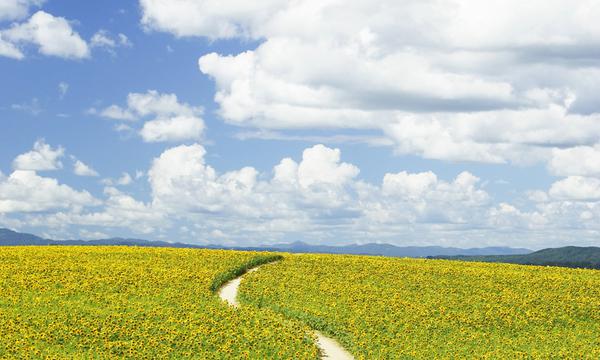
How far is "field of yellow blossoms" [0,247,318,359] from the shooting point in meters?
29.7

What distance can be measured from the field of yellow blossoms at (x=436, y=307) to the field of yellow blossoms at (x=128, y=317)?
2.89 metres

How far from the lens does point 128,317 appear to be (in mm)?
34188

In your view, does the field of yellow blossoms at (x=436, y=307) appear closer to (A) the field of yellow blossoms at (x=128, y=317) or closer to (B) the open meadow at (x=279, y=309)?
(B) the open meadow at (x=279, y=309)

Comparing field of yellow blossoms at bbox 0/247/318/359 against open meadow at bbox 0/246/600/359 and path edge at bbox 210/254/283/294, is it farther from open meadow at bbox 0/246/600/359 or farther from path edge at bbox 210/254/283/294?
path edge at bbox 210/254/283/294

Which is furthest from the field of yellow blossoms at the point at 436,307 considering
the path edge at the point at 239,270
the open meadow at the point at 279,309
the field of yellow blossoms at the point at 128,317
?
the field of yellow blossoms at the point at 128,317

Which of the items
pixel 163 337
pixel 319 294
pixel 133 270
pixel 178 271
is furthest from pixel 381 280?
pixel 163 337

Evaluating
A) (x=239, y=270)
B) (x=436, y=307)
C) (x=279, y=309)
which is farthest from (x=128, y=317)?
(x=436, y=307)

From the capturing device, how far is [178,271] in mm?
48125

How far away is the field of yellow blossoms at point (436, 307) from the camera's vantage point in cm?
3441

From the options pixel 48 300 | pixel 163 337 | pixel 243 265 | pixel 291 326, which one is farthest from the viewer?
pixel 243 265

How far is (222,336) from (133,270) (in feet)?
56.9

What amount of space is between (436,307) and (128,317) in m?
18.6

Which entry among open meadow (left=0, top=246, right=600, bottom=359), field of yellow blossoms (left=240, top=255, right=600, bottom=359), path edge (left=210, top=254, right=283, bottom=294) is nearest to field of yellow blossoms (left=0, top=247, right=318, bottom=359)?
open meadow (left=0, top=246, right=600, bottom=359)

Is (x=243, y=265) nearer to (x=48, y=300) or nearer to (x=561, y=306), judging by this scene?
(x=48, y=300)
